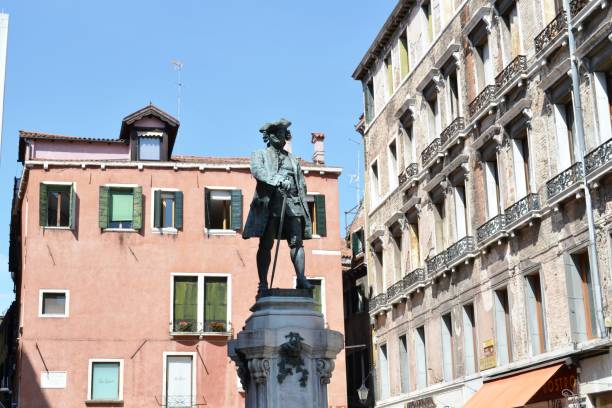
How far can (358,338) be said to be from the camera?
43.7m

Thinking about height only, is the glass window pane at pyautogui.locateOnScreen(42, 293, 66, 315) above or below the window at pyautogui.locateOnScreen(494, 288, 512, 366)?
above

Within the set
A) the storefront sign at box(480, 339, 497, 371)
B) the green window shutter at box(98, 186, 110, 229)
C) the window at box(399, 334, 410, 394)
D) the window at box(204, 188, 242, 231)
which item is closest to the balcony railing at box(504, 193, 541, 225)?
the storefront sign at box(480, 339, 497, 371)

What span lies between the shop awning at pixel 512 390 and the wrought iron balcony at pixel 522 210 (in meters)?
3.86

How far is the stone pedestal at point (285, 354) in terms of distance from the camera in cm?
1397

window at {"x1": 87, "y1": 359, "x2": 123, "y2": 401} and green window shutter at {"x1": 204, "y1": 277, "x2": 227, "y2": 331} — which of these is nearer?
window at {"x1": 87, "y1": 359, "x2": 123, "y2": 401}

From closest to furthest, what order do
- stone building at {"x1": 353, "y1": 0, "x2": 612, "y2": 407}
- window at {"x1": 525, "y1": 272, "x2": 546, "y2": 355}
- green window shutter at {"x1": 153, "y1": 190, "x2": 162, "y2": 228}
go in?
stone building at {"x1": 353, "y1": 0, "x2": 612, "y2": 407} < window at {"x1": 525, "y1": 272, "x2": 546, "y2": 355} < green window shutter at {"x1": 153, "y1": 190, "x2": 162, "y2": 228}

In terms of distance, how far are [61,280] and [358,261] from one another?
1405cm

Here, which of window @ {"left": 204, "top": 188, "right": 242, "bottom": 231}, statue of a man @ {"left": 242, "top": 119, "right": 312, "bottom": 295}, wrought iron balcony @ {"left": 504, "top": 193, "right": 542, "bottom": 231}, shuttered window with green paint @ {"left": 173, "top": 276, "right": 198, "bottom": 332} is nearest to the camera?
statue of a man @ {"left": 242, "top": 119, "right": 312, "bottom": 295}

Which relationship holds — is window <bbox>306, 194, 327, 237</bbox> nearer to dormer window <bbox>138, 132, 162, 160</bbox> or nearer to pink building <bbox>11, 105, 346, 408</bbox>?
pink building <bbox>11, 105, 346, 408</bbox>

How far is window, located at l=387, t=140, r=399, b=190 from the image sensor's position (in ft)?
120

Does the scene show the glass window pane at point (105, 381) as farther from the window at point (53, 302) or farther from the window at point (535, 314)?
the window at point (535, 314)

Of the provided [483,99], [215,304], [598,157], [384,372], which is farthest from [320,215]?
[598,157]

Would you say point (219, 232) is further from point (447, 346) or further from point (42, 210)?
point (447, 346)

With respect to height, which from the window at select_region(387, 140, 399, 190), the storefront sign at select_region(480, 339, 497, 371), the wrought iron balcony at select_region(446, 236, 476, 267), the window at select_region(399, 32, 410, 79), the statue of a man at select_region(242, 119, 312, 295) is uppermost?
the window at select_region(399, 32, 410, 79)
